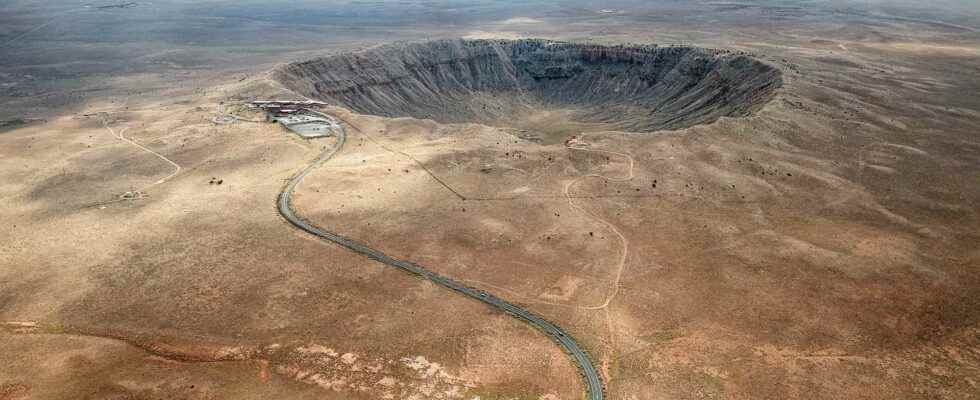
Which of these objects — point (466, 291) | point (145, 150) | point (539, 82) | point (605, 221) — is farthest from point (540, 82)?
point (466, 291)

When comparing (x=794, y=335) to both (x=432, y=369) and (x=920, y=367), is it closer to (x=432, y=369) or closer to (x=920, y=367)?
(x=920, y=367)

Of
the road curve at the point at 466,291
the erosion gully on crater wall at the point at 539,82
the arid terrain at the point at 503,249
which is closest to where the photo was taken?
the road curve at the point at 466,291

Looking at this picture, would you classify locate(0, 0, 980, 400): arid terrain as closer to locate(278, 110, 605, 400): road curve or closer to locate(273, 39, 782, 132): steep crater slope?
locate(278, 110, 605, 400): road curve

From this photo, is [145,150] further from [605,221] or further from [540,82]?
[540,82]

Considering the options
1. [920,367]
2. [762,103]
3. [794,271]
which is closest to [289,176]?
[794,271]

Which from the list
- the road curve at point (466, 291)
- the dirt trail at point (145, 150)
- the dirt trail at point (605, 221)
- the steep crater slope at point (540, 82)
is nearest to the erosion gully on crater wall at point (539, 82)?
the steep crater slope at point (540, 82)

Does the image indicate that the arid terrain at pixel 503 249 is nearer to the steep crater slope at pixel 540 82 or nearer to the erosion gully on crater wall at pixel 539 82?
the steep crater slope at pixel 540 82

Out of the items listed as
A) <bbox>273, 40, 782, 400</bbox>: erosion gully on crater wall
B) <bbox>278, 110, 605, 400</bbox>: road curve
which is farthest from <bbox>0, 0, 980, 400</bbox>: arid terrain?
<bbox>273, 40, 782, 400</bbox>: erosion gully on crater wall
